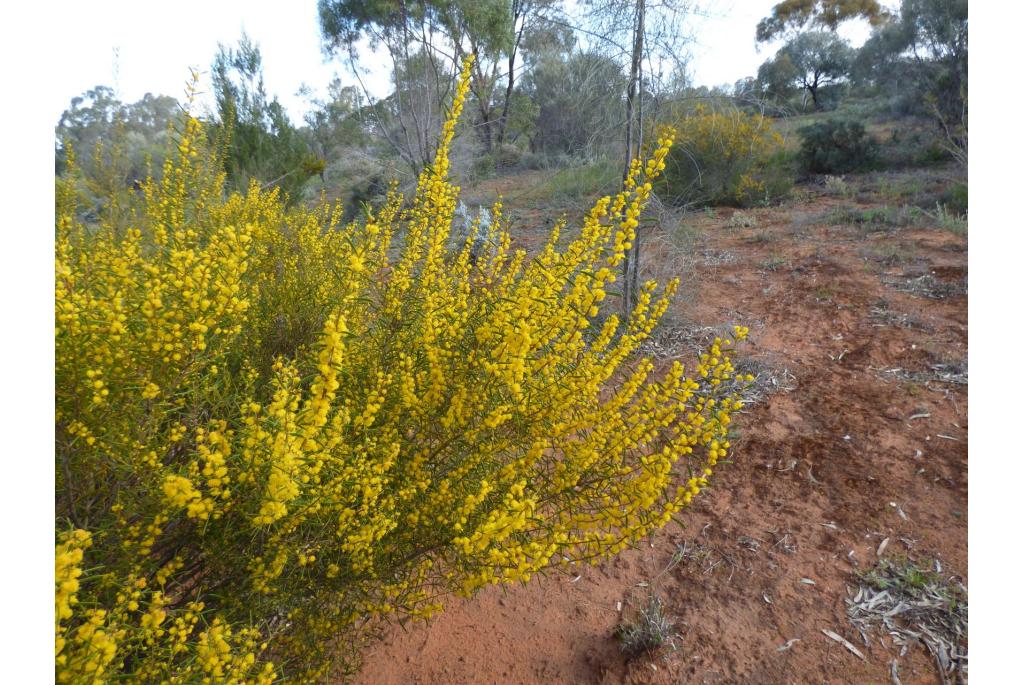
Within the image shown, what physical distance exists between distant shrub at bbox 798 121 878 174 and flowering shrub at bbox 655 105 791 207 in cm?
178

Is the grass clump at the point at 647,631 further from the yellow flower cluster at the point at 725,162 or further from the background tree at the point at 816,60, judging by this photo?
the background tree at the point at 816,60

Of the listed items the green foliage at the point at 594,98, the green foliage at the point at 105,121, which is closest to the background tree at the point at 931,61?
the green foliage at the point at 594,98

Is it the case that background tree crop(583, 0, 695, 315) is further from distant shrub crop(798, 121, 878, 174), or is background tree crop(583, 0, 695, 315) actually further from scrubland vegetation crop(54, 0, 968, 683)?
distant shrub crop(798, 121, 878, 174)

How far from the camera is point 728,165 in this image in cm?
1023

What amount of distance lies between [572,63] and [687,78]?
3.88 ft

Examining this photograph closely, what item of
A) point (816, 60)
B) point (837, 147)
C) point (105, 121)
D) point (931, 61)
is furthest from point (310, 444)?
point (816, 60)

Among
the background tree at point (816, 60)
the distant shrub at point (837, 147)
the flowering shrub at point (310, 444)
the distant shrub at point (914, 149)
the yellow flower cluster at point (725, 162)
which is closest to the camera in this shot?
the flowering shrub at point (310, 444)

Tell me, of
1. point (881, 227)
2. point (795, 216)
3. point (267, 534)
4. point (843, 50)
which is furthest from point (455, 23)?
point (843, 50)

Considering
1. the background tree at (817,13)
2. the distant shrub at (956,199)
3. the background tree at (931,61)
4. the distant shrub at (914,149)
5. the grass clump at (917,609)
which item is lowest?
the grass clump at (917,609)

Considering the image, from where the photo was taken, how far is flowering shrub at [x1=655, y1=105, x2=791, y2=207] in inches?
369

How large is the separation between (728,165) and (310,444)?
1107cm

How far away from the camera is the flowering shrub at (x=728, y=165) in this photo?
9383mm

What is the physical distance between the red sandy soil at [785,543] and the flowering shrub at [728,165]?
517 centimetres

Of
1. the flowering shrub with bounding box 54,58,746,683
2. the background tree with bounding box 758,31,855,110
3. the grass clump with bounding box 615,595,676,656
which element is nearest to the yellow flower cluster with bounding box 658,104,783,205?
the grass clump with bounding box 615,595,676,656
